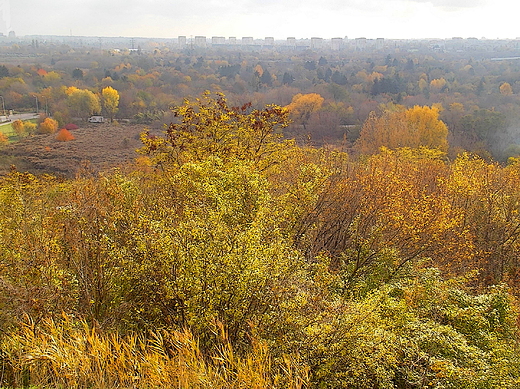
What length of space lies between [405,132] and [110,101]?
5851cm

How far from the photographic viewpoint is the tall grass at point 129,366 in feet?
21.5

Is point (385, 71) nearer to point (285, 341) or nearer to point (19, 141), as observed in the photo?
point (19, 141)

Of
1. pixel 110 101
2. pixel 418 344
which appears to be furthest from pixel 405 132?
pixel 110 101

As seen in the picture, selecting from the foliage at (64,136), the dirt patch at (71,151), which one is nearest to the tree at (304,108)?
→ the dirt patch at (71,151)

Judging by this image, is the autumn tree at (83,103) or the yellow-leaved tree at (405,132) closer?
the yellow-leaved tree at (405,132)

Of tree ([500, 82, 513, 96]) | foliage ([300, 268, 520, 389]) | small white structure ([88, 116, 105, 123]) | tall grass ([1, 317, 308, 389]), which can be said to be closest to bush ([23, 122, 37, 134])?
small white structure ([88, 116, 105, 123])

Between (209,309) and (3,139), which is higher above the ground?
(209,309)

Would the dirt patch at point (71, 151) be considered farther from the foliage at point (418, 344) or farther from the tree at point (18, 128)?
the foliage at point (418, 344)

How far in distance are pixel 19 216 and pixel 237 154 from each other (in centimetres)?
771

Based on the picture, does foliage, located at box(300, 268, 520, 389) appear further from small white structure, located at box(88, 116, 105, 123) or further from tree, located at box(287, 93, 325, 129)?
small white structure, located at box(88, 116, 105, 123)

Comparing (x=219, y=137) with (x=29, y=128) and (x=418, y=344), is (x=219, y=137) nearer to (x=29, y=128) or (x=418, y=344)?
(x=418, y=344)

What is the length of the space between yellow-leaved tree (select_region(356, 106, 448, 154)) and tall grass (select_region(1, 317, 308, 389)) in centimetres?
3886

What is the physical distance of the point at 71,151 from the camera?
2382 inches

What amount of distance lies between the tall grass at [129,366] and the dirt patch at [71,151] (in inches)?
1710
